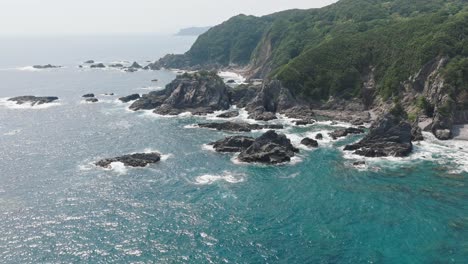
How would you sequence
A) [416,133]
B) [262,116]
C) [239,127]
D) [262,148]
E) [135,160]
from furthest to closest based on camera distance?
[262,116], [239,127], [416,133], [262,148], [135,160]

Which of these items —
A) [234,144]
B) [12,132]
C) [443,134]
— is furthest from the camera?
[12,132]

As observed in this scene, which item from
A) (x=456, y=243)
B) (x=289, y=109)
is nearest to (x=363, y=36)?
(x=289, y=109)

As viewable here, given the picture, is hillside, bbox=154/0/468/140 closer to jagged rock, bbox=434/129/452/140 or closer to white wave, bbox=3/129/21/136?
jagged rock, bbox=434/129/452/140

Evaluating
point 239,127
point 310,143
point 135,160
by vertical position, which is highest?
point 310,143

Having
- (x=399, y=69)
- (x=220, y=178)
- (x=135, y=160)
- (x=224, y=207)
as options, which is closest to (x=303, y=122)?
(x=399, y=69)

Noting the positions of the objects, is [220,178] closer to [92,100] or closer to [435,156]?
[435,156]

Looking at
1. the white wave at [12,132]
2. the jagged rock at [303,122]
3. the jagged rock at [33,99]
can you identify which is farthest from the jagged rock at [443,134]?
the jagged rock at [33,99]
